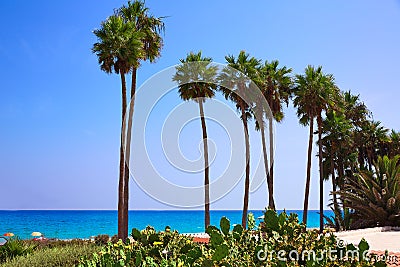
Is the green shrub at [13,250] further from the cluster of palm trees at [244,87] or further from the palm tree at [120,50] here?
the cluster of palm trees at [244,87]

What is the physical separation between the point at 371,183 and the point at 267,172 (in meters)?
12.1

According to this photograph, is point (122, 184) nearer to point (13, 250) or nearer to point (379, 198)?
point (13, 250)

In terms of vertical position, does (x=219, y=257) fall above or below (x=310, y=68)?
below

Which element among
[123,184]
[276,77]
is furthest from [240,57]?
[123,184]

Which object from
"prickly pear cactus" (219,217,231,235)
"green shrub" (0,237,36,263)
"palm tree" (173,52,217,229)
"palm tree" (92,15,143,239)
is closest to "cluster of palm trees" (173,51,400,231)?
"palm tree" (173,52,217,229)

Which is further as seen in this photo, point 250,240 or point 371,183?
point 371,183

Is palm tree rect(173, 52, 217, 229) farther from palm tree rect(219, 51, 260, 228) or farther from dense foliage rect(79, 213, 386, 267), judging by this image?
dense foliage rect(79, 213, 386, 267)

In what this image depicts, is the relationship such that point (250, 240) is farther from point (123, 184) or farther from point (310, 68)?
point (310, 68)

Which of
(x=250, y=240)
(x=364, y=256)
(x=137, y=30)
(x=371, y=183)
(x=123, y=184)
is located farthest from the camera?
(x=137, y=30)

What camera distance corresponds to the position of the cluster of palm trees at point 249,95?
24.4 m

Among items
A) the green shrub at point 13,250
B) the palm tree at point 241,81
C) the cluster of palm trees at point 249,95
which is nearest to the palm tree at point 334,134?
the cluster of palm trees at point 249,95

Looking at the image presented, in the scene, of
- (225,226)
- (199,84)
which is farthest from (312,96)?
(225,226)

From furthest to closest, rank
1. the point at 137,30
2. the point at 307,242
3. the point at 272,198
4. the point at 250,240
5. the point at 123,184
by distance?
1. the point at 272,198
2. the point at 137,30
3. the point at 123,184
4. the point at 250,240
5. the point at 307,242

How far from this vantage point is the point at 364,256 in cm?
373
